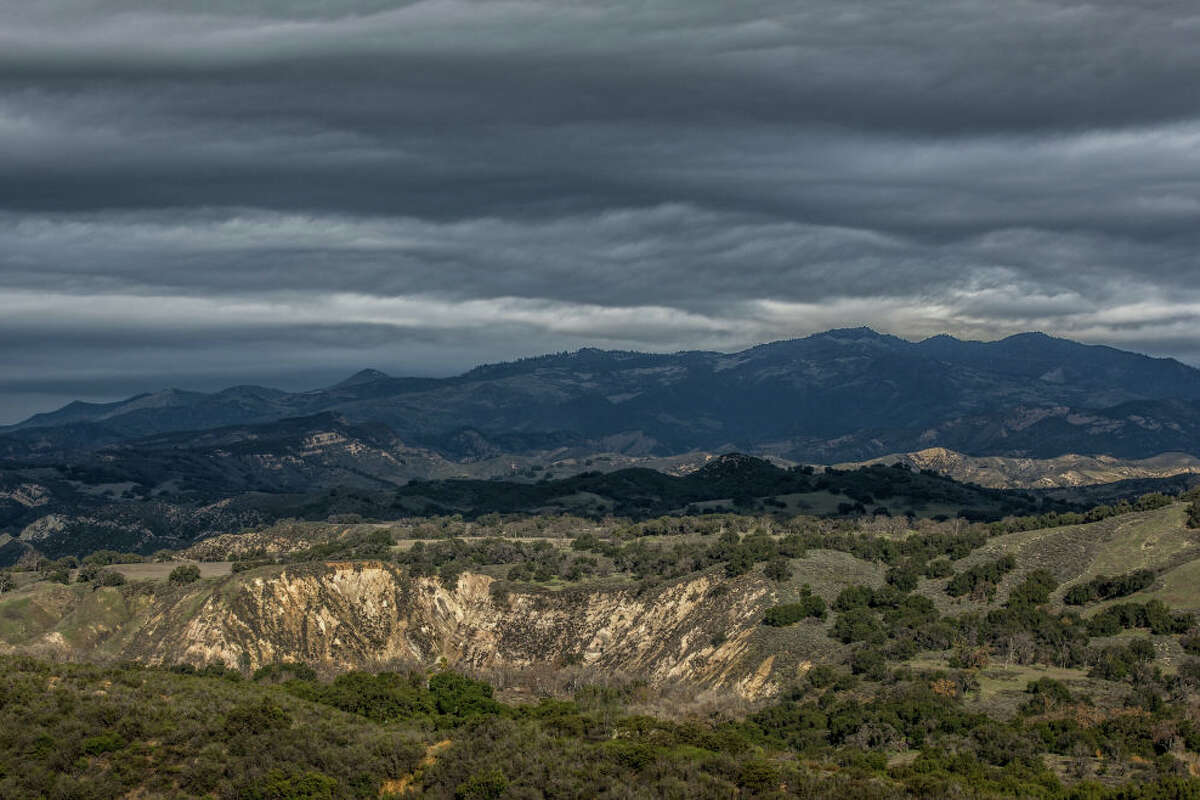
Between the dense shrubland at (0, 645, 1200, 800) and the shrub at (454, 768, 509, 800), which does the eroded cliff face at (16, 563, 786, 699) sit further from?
the shrub at (454, 768, 509, 800)

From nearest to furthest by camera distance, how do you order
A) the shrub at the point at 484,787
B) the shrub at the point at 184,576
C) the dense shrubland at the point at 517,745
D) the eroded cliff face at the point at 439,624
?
the shrub at the point at 484,787, the dense shrubland at the point at 517,745, the eroded cliff face at the point at 439,624, the shrub at the point at 184,576

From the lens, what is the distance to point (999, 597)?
159m

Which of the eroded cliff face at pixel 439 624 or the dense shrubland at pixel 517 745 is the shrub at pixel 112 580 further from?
the dense shrubland at pixel 517 745

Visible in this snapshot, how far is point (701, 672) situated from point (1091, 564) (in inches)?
2312

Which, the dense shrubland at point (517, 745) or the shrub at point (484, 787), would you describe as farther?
the dense shrubland at point (517, 745)

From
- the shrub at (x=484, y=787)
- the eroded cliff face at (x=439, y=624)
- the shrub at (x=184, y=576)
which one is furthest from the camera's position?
the shrub at (x=184, y=576)

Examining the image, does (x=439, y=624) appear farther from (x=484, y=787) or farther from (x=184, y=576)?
(x=484, y=787)

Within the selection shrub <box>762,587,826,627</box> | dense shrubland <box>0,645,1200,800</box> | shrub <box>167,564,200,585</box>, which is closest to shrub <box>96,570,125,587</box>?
shrub <box>167,564,200,585</box>

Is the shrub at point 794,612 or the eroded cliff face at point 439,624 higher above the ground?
the shrub at point 794,612

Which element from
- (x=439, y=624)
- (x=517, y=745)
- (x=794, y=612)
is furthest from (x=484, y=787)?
(x=439, y=624)

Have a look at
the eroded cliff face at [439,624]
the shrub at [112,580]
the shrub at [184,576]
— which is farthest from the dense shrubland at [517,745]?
the shrub at [112,580]

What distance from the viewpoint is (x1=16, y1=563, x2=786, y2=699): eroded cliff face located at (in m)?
163

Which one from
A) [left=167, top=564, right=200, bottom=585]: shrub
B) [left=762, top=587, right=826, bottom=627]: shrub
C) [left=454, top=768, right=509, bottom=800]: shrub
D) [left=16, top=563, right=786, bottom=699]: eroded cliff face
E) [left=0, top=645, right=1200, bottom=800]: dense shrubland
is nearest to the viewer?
[left=454, top=768, right=509, bottom=800]: shrub

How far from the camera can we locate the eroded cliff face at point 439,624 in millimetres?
162875
